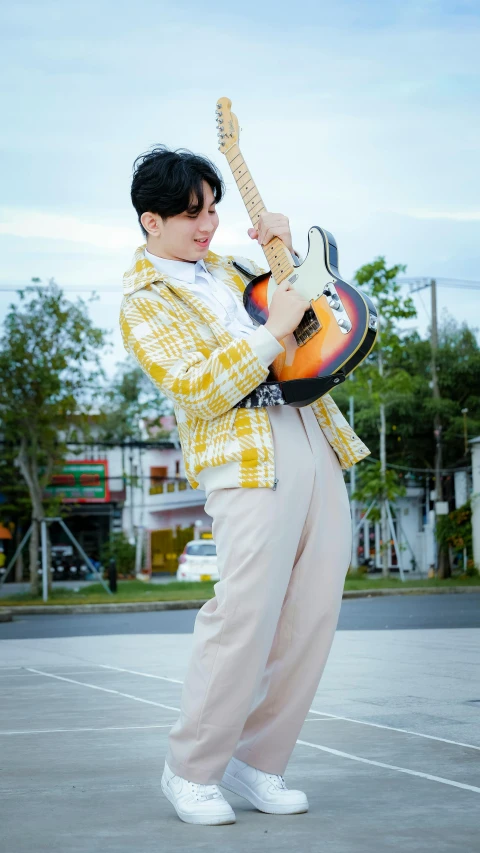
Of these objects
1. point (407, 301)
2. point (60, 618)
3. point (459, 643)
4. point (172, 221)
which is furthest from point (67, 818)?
point (407, 301)

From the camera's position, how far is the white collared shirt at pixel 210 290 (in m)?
2.95

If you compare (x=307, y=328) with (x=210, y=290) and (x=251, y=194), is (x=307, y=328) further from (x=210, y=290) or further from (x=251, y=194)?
(x=251, y=194)

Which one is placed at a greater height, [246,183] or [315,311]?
[246,183]

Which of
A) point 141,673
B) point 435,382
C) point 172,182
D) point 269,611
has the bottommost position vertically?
point 141,673

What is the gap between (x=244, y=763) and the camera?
286 centimetres

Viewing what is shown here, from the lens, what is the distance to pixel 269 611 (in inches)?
105

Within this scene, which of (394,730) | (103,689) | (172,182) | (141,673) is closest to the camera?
(172,182)

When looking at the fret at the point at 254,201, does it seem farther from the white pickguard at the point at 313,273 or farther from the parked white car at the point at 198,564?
the parked white car at the point at 198,564

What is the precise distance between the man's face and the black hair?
0.02 metres

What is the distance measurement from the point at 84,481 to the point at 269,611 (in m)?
40.9

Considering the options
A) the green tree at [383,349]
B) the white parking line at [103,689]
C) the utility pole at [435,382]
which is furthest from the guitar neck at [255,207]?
the utility pole at [435,382]

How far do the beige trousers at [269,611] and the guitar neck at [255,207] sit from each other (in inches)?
14.4

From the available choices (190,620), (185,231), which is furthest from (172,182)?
(190,620)

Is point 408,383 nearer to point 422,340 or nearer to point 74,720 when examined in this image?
point 422,340
